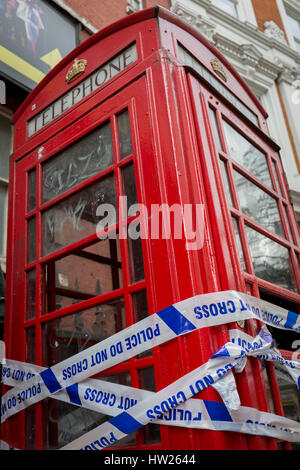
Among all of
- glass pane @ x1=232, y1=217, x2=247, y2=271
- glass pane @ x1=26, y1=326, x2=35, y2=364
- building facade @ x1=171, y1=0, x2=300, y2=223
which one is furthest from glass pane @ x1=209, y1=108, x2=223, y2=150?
building facade @ x1=171, y1=0, x2=300, y2=223

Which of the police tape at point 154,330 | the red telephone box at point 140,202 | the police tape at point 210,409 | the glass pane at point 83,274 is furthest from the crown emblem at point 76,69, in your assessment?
the police tape at point 210,409

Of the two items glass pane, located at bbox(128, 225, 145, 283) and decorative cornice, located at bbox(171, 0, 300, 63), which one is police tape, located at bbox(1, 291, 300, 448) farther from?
decorative cornice, located at bbox(171, 0, 300, 63)

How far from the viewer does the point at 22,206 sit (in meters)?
2.50

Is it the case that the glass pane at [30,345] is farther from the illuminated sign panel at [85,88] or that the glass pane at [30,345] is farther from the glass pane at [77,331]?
the illuminated sign panel at [85,88]

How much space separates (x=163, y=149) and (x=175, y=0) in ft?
20.7

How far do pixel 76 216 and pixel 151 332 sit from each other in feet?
2.95

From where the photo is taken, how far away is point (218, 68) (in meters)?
2.50

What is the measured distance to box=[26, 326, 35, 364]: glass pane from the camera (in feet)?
6.92

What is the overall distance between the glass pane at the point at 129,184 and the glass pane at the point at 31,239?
2.50 ft

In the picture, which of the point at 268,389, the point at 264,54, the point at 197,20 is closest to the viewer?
the point at 268,389

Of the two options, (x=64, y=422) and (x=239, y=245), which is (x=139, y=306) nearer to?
(x=239, y=245)

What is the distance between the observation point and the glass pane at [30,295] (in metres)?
2.22

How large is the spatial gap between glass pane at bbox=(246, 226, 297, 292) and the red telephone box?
0.01 metres

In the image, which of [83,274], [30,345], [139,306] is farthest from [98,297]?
[83,274]
